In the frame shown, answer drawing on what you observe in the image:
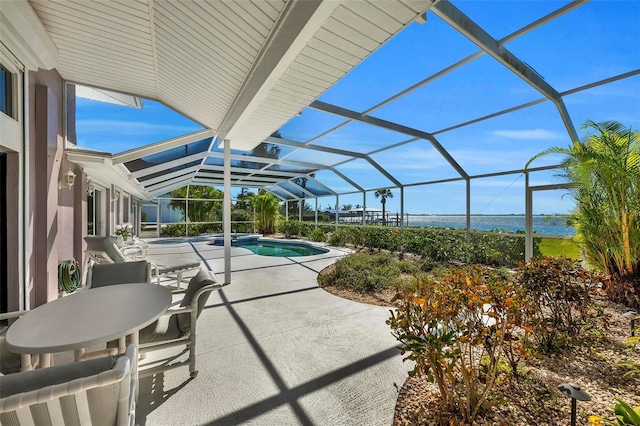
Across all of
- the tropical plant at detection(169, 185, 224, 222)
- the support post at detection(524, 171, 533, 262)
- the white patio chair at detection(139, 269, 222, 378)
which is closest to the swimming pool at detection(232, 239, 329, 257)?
the tropical plant at detection(169, 185, 224, 222)

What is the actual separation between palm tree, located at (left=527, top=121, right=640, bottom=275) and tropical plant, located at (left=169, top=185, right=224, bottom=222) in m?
18.7

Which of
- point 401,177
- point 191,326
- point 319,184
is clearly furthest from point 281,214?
point 191,326

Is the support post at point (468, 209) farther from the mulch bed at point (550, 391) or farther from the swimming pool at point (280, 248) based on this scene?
the mulch bed at point (550, 391)

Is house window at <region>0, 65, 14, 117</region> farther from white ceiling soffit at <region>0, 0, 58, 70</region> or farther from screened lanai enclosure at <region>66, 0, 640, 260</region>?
screened lanai enclosure at <region>66, 0, 640, 260</region>

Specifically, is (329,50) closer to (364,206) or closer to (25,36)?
(25,36)

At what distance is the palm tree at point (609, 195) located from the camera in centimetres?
428

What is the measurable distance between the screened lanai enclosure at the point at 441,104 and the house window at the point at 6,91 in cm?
82

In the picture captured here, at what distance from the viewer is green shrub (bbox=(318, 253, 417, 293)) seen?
5.59 metres

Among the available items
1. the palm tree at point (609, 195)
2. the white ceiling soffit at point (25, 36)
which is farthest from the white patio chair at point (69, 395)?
the palm tree at point (609, 195)

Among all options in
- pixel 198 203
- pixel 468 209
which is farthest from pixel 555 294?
pixel 198 203

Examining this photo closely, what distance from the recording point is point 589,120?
4.93m

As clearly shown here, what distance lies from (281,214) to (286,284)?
14106 mm

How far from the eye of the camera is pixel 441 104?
18.0 feet

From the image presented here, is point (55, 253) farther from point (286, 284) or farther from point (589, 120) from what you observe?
point (589, 120)
